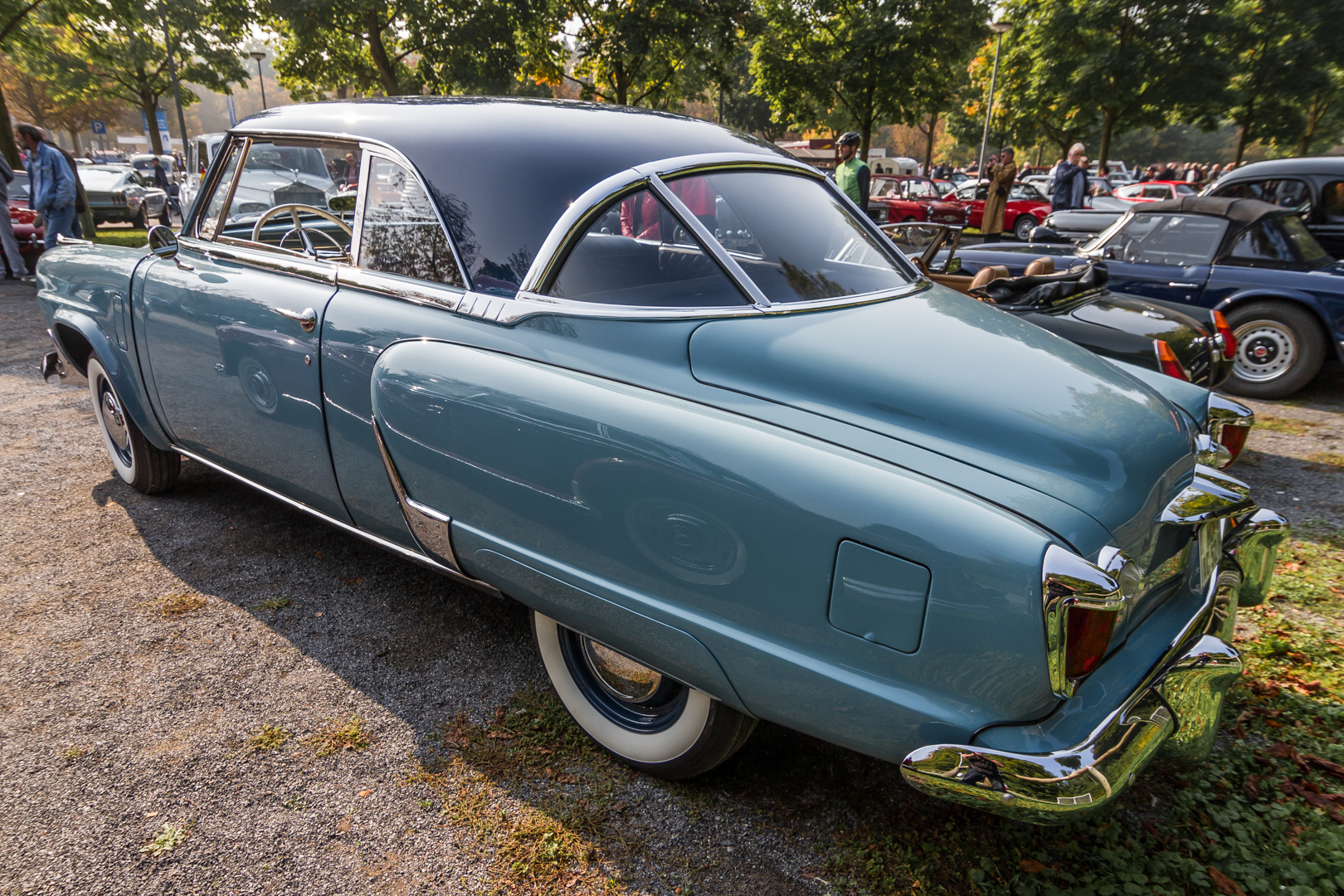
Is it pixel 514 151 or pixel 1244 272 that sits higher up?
pixel 514 151

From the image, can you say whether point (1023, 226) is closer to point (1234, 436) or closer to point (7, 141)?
point (1234, 436)

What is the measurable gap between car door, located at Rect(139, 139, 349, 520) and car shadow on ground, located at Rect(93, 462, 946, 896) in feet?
1.61

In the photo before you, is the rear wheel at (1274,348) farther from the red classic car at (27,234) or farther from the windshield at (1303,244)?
→ the red classic car at (27,234)

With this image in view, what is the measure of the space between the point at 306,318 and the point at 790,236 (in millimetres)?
1570

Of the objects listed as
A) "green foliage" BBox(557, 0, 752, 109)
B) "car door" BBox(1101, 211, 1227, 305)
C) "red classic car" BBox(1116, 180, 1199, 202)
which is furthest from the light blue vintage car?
"red classic car" BBox(1116, 180, 1199, 202)

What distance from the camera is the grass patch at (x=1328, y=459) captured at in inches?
194

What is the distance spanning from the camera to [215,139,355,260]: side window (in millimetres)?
2945

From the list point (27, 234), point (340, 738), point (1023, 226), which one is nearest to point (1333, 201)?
point (340, 738)

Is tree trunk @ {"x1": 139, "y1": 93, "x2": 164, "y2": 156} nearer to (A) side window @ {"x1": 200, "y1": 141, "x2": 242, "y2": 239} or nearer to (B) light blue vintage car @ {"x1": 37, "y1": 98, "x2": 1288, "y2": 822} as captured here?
(A) side window @ {"x1": 200, "y1": 141, "x2": 242, "y2": 239}

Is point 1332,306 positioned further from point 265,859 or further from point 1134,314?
point 265,859

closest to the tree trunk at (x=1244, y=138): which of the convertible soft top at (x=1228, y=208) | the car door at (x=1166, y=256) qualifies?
the convertible soft top at (x=1228, y=208)

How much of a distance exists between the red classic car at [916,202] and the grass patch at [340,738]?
18.8 m

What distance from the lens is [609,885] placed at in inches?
77.2

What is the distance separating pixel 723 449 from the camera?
66.1 inches
